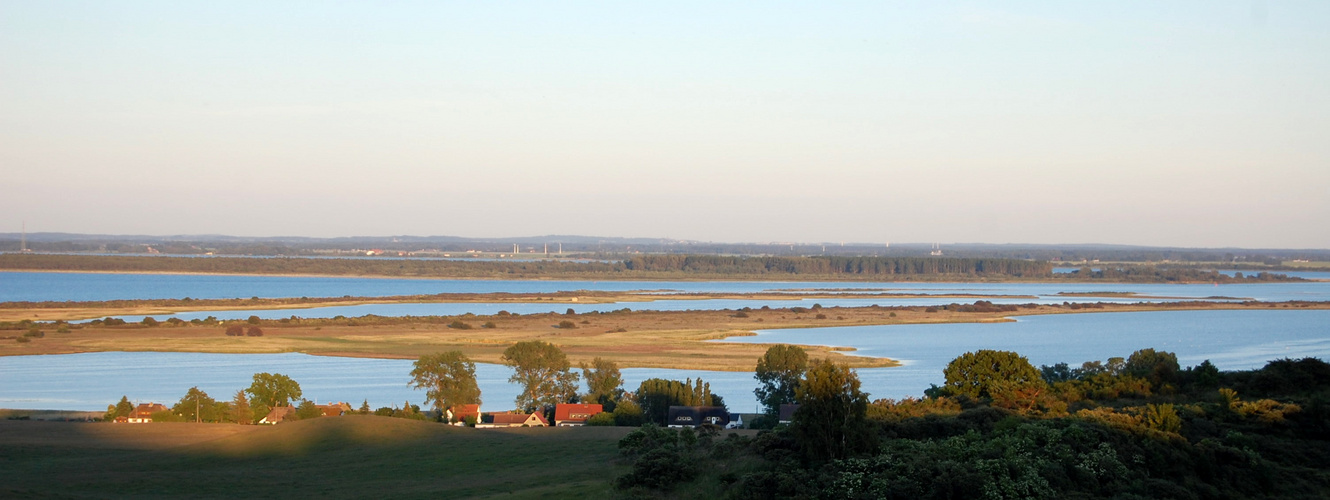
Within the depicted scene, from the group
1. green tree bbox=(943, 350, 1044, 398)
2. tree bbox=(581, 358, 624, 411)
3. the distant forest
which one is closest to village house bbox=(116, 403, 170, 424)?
tree bbox=(581, 358, 624, 411)

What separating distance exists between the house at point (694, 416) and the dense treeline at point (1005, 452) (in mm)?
5179

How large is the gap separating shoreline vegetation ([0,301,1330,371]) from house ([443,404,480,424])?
11.0m

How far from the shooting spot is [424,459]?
1816 centimetres

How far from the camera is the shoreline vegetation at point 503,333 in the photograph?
39062mm

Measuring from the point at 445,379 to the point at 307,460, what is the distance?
882cm

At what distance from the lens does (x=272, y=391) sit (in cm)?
2547

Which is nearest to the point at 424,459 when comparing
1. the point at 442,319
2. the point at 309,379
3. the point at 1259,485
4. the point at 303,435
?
the point at 303,435

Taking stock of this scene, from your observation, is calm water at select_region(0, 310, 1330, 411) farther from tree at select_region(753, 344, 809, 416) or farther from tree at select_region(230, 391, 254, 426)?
tree at select_region(230, 391, 254, 426)

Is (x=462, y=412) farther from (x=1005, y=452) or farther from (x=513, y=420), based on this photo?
(x=1005, y=452)

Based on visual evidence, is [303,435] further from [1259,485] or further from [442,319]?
[442,319]

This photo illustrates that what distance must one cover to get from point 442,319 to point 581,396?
26.7 metres

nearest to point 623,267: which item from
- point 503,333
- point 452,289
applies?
point 452,289

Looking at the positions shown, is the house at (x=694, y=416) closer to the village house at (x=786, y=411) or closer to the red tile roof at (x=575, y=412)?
the village house at (x=786, y=411)

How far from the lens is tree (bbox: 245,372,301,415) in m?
25.3
